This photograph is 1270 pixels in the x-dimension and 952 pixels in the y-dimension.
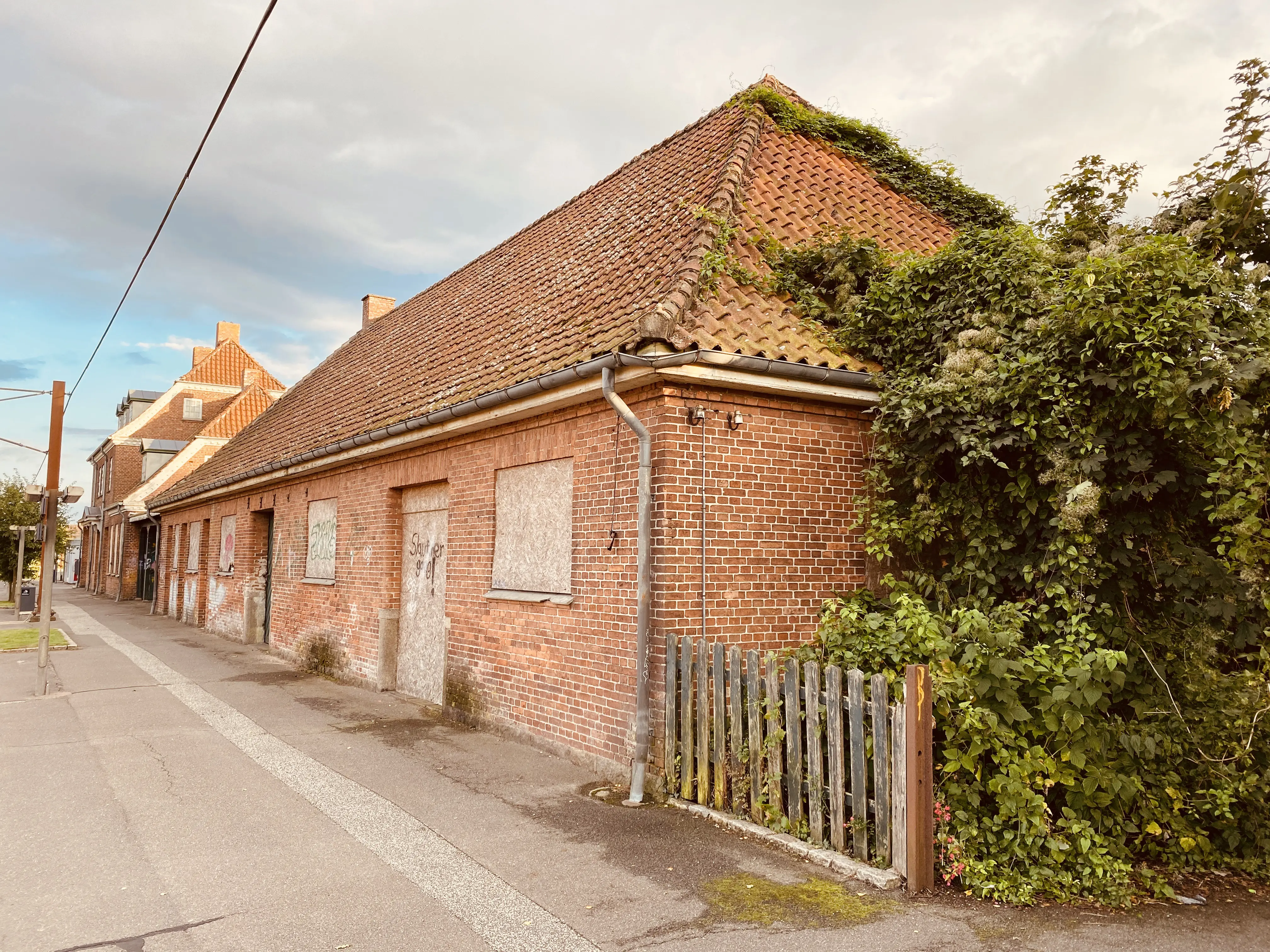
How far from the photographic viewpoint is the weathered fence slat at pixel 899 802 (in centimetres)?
446

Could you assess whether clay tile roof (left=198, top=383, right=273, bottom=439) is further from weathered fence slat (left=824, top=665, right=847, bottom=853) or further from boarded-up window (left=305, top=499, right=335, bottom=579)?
weathered fence slat (left=824, top=665, right=847, bottom=853)

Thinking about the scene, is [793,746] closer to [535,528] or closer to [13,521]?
[535,528]

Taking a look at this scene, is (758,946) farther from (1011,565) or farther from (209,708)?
(209,708)

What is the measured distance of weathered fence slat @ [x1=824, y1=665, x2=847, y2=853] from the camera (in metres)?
4.85

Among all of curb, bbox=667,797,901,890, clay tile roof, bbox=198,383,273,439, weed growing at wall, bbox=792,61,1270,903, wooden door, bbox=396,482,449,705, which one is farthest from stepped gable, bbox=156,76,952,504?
clay tile roof, bbox=198,383,273,439

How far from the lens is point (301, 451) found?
43.4 feet

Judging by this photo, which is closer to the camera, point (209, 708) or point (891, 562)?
point (891, 562)

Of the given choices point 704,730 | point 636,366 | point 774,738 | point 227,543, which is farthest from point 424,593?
point 227,543

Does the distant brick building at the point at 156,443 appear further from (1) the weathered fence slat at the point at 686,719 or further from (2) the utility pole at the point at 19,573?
(1) the weathered fence slat at the point at 686,719

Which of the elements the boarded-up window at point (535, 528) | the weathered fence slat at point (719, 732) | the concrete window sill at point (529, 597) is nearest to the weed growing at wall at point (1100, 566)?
the weathered fence slat at point (719, 732)

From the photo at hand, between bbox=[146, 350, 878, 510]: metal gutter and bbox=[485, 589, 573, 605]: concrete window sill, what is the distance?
5.81 ft

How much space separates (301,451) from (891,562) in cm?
955

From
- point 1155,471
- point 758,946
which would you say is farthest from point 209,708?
point 1155,471

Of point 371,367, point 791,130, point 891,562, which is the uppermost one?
point 791,130
